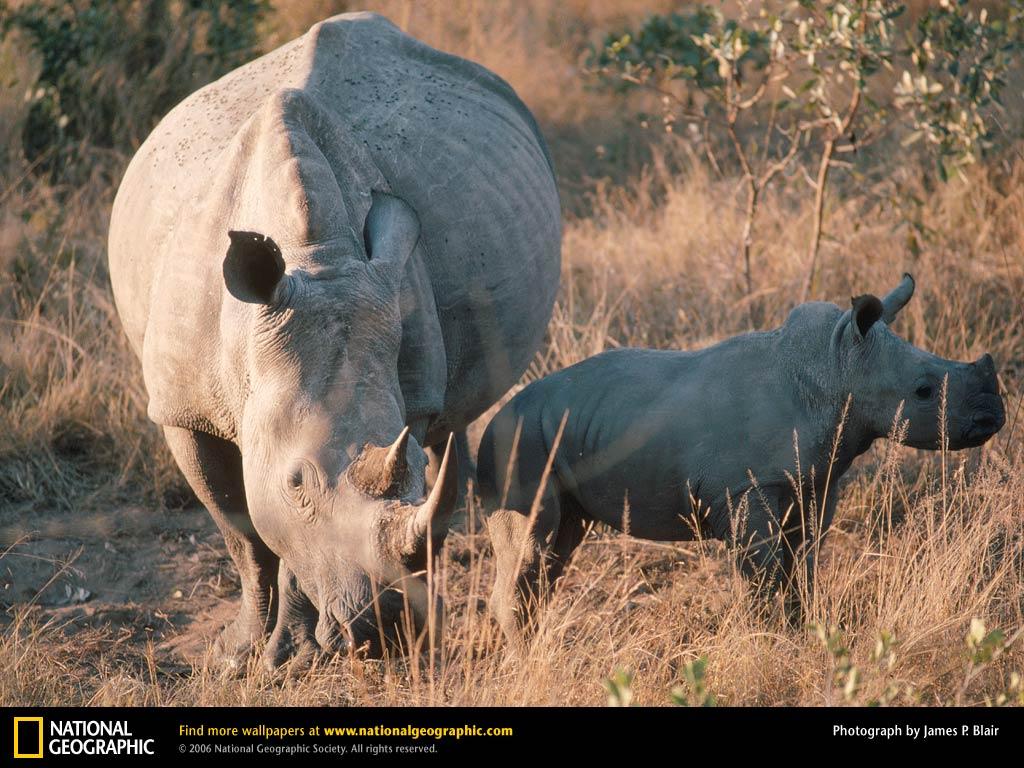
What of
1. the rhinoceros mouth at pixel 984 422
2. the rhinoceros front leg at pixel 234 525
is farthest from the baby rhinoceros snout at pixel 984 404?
the rhinoceros front leg at pixel 234 525

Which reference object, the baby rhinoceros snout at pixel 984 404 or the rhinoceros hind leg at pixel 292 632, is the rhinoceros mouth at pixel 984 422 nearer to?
the baby rhinoceros snout at pixel 984 404

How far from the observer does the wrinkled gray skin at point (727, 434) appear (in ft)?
13.9

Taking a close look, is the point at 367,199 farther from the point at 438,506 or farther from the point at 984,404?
the point at 984,404

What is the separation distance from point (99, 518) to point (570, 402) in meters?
2.22

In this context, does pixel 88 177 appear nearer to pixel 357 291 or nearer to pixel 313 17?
pixel 313 17

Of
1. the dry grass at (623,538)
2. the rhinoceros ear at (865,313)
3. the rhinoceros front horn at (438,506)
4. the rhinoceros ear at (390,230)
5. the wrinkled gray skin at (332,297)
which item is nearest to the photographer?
the rhinoceros front horn at (438,506)

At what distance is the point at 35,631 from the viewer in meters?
4.37

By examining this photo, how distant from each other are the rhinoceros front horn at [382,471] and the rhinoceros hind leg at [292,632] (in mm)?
897

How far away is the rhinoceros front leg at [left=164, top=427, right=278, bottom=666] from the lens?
14.3 feet

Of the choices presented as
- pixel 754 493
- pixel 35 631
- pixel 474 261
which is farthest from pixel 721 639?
pixel 35 631

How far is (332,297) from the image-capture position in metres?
3.58
